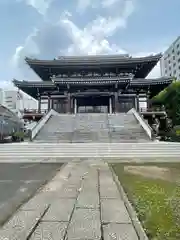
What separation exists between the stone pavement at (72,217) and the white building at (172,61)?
8533 cm

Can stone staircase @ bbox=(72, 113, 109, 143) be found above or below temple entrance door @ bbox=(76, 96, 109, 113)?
below

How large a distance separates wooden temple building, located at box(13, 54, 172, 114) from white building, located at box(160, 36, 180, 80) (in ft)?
195

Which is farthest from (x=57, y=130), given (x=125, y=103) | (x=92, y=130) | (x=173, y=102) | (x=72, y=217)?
(x=173, y=102)

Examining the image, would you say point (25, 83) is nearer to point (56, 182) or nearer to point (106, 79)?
point (106, 79)

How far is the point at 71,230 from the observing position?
9.70 ft

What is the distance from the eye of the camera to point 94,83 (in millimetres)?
27703

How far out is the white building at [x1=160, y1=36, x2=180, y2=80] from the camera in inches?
3366

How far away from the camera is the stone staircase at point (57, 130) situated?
17.7 meters

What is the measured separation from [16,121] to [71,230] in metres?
37.9

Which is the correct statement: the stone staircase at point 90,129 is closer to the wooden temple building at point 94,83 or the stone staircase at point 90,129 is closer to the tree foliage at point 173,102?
the wooden temple building at point 94,83

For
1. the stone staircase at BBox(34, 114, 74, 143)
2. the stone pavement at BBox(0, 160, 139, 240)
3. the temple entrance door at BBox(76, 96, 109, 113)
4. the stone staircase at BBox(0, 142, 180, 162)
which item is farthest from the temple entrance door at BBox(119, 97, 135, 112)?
the stone pavement at BBox(0, 160, 139, 240)

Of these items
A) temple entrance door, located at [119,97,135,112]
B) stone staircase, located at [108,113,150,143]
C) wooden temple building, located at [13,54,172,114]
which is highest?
wooden temple building, located at [13,54,172,114]

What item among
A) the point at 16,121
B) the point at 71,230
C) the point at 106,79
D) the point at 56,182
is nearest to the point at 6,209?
the point at 71,230

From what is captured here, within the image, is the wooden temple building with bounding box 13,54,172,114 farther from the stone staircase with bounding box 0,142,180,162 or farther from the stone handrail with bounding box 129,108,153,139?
the stone staircase with bounding box 0,142,180,162
